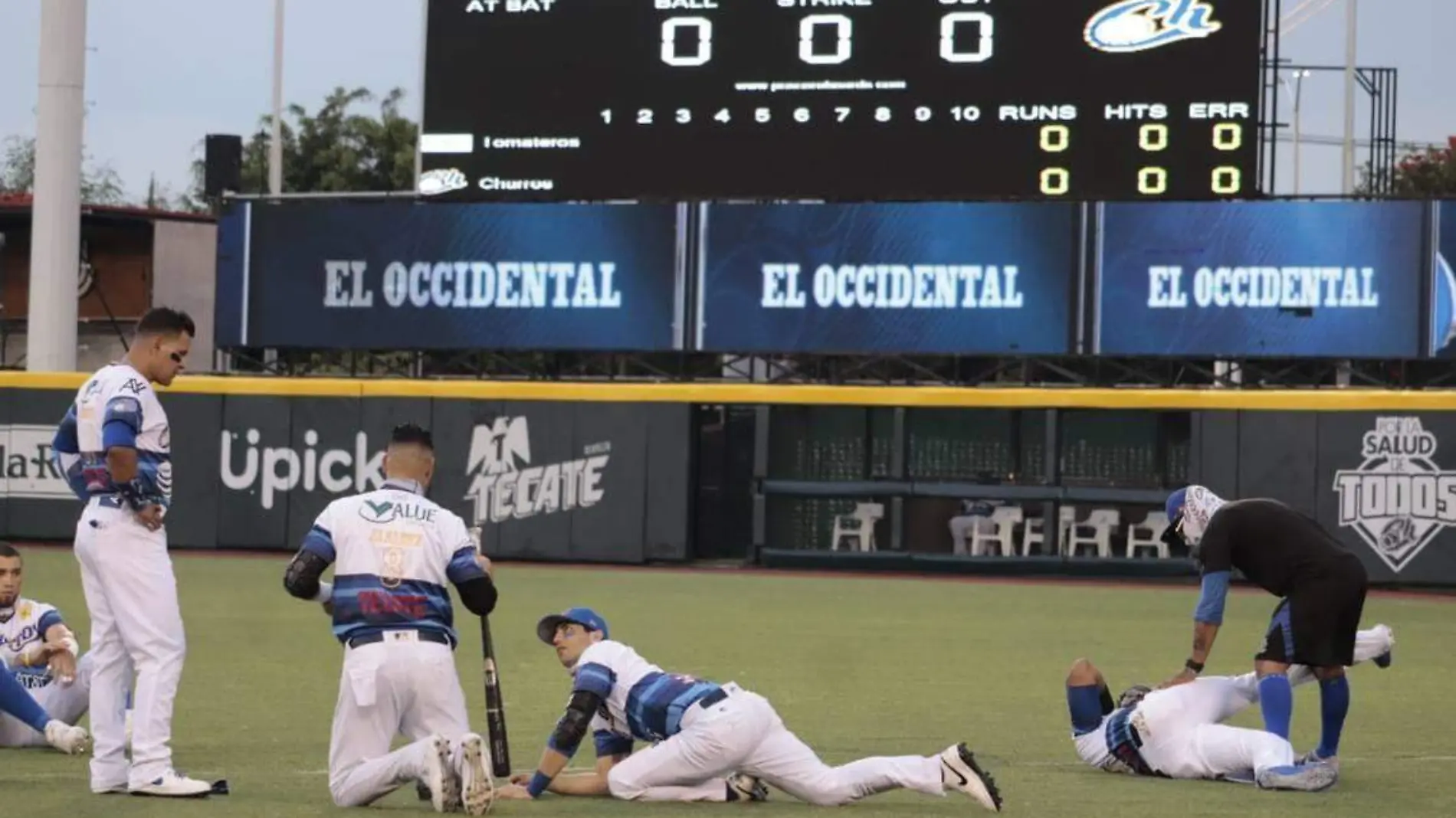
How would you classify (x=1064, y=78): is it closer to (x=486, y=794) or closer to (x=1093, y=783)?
(x=1093, y=783)

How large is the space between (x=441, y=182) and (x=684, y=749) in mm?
17710

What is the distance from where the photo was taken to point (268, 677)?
1408cm

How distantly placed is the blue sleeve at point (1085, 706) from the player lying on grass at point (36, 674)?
460 cm

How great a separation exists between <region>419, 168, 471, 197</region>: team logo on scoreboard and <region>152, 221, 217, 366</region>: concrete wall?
13.3 meters

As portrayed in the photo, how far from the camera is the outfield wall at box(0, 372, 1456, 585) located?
2520 centimetres

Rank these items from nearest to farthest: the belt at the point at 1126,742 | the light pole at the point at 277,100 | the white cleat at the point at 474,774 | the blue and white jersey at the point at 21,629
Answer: the white cleat at the point at 474,774, the belt at the point at 1126,742, the blue and white jersey at the point at 21,629, the light pole at the point at 277,100

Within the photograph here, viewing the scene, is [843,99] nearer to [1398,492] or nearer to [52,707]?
[1398,492]

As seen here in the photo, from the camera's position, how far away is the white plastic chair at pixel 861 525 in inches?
1037

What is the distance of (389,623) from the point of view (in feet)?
28.2

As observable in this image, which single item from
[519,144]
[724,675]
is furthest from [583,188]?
[724,675]

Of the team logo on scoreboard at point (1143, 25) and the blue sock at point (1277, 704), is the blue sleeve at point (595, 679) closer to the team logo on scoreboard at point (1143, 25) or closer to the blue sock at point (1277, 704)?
the blue sock at point (1277, 704)

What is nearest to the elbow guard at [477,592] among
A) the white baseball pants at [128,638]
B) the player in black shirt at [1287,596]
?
the white baseball pants at [128,638]

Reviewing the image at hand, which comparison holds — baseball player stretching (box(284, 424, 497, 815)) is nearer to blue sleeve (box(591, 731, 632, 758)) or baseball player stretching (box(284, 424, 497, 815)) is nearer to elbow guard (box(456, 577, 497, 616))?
elbow guard (box(456, 577, 497, 616))

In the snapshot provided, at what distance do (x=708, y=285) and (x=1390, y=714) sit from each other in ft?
45.1
